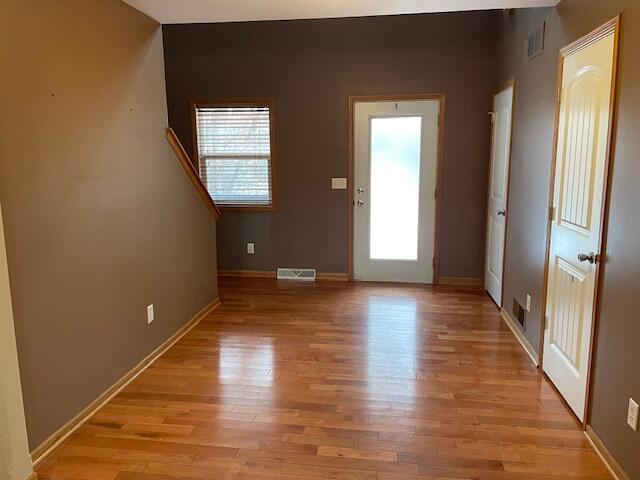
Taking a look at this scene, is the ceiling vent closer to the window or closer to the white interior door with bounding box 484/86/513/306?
the white interior door with bounding box 484/86/513/306

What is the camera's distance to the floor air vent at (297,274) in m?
5.43

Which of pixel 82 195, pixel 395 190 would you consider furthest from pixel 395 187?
pixel 82 195

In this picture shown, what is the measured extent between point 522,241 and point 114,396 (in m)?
2.99

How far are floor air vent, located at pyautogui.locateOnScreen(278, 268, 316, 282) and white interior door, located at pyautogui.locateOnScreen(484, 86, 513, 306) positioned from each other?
6.13 feet

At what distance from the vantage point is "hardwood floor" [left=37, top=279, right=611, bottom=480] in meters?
2.18

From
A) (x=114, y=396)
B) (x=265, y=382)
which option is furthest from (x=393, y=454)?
(x=114, y=396)

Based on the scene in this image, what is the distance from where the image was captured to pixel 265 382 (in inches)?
117

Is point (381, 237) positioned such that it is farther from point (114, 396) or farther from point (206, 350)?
point (114, 396)

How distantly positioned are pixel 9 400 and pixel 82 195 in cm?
105

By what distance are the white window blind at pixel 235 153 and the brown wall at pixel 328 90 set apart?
148mm

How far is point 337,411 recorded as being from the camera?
263 cm

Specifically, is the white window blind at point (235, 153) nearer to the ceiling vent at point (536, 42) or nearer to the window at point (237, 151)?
the window at point (237, 151)

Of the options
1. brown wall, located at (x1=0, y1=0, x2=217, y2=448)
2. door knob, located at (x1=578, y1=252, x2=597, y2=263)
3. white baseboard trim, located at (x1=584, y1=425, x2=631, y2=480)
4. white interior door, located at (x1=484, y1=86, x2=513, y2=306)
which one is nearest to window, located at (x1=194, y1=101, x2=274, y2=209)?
brown wall, located at (x1=0, y1=0, x2=217, y2=448)

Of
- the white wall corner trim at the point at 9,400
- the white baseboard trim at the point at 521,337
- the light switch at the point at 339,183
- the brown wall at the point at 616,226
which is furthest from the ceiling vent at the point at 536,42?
the white wall corner trim at the point at 9,400
